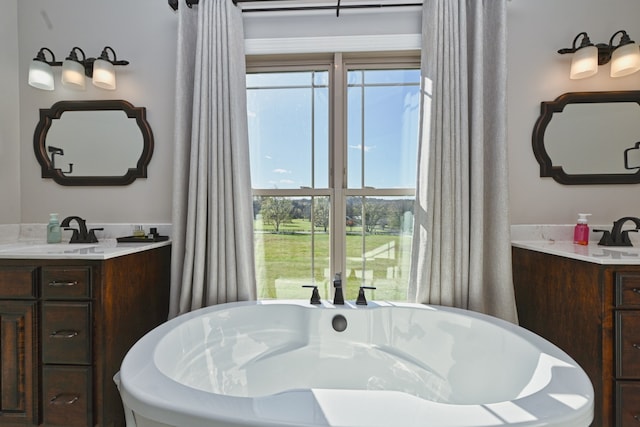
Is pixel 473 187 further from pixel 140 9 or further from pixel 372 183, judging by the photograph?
pixel 140 9

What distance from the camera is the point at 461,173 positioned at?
5.62 ft

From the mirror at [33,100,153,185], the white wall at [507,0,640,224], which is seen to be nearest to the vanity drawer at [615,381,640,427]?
the white wall at [507,0,640,224]

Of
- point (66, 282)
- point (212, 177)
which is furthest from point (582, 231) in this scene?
point (66, 282)

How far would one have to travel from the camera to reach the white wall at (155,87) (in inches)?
73.9

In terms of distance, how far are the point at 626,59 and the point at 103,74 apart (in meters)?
3.06

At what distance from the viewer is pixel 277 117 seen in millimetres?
2049

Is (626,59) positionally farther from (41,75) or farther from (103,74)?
(41,75)

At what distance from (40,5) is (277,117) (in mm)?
1735

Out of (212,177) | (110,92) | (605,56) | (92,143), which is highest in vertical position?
(605,56)

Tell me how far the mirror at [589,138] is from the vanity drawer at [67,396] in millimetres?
2702

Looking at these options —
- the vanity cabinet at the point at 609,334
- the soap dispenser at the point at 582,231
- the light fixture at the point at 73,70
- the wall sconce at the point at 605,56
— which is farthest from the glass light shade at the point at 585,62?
the light fixture at the point at 73,70

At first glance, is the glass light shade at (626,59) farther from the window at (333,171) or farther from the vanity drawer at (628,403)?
the vanity drawer at (628,403)

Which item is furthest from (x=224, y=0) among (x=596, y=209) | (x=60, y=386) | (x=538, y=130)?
(x=596, y=209)

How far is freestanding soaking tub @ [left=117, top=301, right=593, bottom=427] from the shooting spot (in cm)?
75
